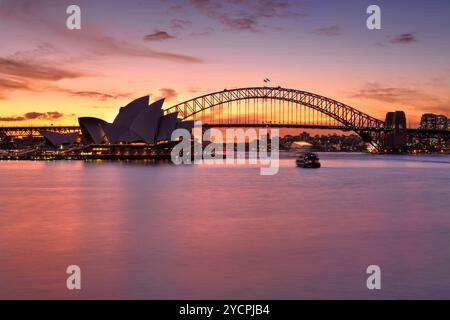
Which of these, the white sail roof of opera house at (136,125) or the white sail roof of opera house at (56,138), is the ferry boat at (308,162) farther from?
the white sail roof of opera house at (56,138)

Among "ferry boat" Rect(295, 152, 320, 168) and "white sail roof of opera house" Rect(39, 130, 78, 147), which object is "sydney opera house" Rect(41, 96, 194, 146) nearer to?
"white sail roof of opera house" Rect(39, 130, 78, 147)

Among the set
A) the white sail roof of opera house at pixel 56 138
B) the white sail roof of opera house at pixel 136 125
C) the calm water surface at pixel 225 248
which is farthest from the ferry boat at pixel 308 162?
the white sail roof of opera house at pixel 56 138

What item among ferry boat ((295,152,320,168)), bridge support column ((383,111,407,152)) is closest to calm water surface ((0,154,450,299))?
ferry boat ((295,152,320,168))

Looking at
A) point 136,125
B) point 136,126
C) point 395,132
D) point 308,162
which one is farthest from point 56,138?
point 395,132

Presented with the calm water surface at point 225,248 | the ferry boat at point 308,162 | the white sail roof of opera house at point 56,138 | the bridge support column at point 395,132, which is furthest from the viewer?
the bridge support column at point 395,132

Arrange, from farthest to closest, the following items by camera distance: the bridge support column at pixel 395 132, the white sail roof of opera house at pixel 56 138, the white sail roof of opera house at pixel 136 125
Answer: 1. the bridge support column at pixel 395 132
2. the white sail roof of opera house at pixel 56 138
3. the white sail roof of opera house at pixel 136 125

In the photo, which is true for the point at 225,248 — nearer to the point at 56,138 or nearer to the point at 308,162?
the point at 308,162

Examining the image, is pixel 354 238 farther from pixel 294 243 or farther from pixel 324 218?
pixel 324 218
